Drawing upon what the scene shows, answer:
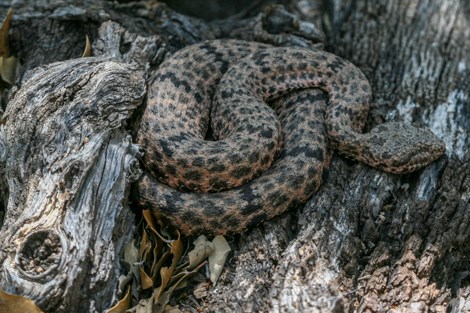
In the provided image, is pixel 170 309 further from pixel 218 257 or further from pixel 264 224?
pixel 264 224

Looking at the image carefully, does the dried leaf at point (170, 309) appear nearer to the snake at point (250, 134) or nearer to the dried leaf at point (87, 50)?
the snake at point (250, 134)

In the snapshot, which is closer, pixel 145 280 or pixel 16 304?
pixel 16 304

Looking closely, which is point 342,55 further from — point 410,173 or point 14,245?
point 14,245

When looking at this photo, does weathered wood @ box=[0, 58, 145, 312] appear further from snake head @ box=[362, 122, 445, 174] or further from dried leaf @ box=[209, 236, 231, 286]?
snake head @ box=[362, 122, 445, 174]

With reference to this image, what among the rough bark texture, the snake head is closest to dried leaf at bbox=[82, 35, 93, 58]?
the rough bark texture

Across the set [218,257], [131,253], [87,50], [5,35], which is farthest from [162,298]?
[5,35]

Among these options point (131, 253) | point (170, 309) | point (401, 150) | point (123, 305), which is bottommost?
point (170, 309)

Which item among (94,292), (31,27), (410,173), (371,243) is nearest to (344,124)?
(410,173)

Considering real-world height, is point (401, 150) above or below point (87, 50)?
below
